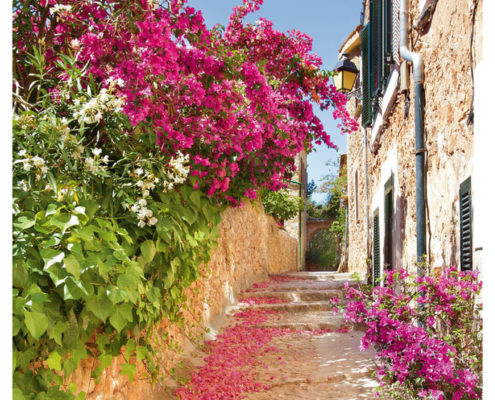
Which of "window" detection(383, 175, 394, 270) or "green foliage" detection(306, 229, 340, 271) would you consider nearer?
"window" detection(383, 175, 394, 270)

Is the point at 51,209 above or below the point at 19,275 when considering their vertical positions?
above

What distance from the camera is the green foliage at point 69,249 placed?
5.65 feet

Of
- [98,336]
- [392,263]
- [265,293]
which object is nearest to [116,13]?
[98,336]

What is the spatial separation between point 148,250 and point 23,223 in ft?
2.84

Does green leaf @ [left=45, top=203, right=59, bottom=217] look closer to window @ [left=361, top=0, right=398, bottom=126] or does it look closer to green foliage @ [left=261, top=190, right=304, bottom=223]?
window @ [left=361, top=0, right=398, bottom=126]

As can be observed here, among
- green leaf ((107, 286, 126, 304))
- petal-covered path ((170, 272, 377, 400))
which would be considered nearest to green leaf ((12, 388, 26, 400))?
A: green leaf ((107, 286, 126, 304))

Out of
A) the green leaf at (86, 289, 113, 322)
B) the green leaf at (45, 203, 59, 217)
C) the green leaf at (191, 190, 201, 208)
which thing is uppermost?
the green leaf at (191, 190, 201, 208)

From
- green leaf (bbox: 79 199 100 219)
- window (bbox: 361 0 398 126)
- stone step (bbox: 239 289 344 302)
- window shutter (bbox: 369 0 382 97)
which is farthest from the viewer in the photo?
stone step (bbox: 239 289 344 302)

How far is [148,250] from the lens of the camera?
2535 mm

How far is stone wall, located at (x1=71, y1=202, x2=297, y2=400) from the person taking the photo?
2.61m

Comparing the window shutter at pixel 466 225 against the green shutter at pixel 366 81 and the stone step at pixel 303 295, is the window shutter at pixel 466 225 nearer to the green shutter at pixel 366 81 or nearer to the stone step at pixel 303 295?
the stone step at pixel 303 295

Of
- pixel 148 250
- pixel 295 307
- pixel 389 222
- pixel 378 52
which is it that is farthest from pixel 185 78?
pixel 295 307

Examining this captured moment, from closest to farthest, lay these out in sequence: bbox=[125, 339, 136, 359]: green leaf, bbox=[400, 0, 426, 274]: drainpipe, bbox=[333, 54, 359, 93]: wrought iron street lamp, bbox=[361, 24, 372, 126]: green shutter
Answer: bbox=[125, 339, 136, 359]: green leaf
bbox=[400, 0, 426, 274]: drainpipe
bbox=[361, 24, 372, 126]: green shutter
bbox=[333, 54, 359, 93]: wrought iron street lamp

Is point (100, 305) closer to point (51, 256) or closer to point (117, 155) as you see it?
point (51, 256)
